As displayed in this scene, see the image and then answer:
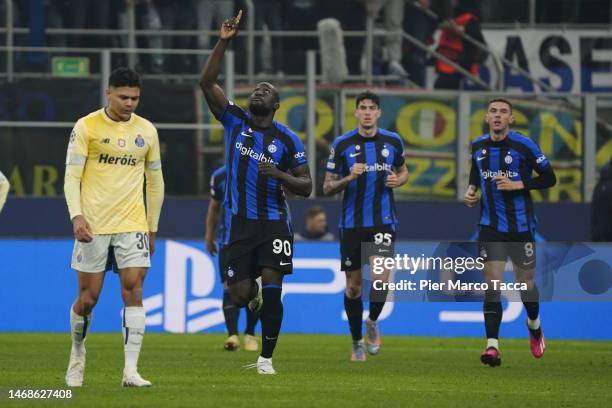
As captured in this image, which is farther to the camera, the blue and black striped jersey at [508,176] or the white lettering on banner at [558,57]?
the white lettering on banner at [558,57]

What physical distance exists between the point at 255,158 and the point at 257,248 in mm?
701

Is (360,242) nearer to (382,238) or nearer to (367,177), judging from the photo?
(382,238)

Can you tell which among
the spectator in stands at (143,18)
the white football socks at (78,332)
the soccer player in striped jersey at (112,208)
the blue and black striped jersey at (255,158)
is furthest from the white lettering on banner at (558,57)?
the white football socks at (78,332)

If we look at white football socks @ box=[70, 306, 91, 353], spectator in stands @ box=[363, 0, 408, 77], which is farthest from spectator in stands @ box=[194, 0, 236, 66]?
white football socks @ box=[70, 306, 91, 353]

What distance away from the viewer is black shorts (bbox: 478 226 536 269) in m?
13.9

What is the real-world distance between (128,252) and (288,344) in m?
6.49

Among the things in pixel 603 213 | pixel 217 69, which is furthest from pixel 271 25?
pixel 217 69

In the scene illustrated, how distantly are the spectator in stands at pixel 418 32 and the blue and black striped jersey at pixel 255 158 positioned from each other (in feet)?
37.5

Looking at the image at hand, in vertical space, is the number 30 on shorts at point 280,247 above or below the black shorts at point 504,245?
above

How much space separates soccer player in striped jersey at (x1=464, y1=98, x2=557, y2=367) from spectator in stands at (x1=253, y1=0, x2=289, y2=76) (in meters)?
8.75

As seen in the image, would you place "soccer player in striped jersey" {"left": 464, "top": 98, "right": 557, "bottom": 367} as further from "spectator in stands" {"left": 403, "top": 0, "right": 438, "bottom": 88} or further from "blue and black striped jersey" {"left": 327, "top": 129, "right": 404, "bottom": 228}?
"spectator in stands" {"left": 403, "top": 0, "right": 438, "bottom": 88}

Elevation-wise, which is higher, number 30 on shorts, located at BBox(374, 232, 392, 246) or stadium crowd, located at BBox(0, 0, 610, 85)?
stadium crowd, located at BBox(0, 0, 610, 85)

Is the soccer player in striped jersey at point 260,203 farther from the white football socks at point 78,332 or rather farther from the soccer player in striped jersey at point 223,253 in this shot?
the soccer player in striped jersey at point 223,253

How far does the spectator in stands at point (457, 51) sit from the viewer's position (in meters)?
23.1
